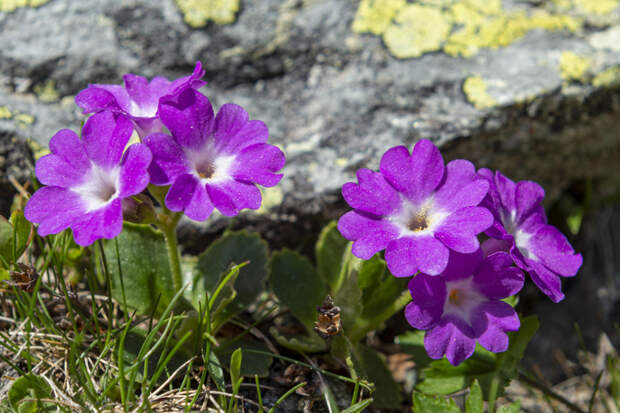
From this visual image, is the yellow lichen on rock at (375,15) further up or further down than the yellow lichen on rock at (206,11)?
further down

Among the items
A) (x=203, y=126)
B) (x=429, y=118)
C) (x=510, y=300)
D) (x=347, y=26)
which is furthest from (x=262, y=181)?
(x=347, y=26)

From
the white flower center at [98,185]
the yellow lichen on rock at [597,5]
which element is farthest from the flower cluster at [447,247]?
the yellow lichen on rock at [597,5]

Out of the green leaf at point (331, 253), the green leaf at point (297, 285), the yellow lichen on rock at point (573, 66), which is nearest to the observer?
the green leaf at point (297, 285)

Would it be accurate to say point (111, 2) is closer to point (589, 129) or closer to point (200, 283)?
point (200, 283)

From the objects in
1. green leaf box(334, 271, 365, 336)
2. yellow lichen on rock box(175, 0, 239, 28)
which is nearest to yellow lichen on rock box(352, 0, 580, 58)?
yellow lichen on rock box(175, 0, 239, 28)

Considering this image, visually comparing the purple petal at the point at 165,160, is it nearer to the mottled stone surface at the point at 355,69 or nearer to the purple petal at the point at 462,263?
the purple petal at the point at 462,263

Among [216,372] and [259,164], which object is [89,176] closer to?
[259,164]

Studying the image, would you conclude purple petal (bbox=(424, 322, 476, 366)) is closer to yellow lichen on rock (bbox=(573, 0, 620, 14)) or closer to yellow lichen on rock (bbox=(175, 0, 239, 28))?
yellow lichen on rock (bbox=(175, 0, 239, 28))

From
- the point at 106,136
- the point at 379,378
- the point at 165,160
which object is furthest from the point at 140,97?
the point at 379,378
